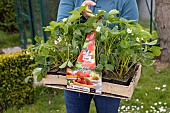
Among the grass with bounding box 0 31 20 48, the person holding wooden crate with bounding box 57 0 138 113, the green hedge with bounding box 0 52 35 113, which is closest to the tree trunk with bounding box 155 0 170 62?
the green hedge with bounding box 0 52 35 113

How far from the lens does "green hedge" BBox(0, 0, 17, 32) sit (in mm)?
7812

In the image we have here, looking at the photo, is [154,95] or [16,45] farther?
[16,45]

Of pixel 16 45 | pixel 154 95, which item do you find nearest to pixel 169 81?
pixel 154 95

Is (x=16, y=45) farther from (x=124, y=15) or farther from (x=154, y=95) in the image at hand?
(x=124, y=15)

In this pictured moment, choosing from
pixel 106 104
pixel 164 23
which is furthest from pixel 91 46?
pixel 164 23

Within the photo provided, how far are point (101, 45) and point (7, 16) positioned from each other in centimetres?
606

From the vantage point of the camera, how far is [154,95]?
441 cm

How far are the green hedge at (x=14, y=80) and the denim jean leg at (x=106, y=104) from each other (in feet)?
6.23

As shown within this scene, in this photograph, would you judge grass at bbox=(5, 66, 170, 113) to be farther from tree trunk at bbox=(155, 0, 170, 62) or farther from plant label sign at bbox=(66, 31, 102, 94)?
plant label sign at bbox=(66, 31, 102, 94)

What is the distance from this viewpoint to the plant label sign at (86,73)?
2061 mm

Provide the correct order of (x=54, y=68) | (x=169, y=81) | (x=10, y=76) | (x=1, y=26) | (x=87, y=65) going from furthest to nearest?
(x=1, y=26) < (x=169, y=81) < (x=10, y=76) < (x=54, y=68) < (x=87, y=65)

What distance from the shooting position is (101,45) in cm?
214

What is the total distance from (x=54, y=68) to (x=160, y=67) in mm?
3228

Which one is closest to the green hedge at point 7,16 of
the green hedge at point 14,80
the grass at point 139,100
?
the grass at point 139,100
